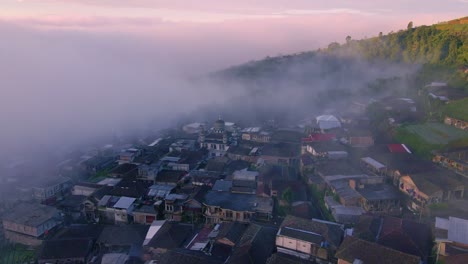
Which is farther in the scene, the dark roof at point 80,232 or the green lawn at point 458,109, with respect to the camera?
the green lawn at point 458,109

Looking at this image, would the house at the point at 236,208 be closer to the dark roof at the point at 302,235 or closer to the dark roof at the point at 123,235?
the dark roof at the point at 302,235

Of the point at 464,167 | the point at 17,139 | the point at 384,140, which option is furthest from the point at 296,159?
the point at 17,139

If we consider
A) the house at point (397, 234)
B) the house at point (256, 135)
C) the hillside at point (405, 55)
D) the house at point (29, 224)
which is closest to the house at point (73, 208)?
the house at point (29, 224)

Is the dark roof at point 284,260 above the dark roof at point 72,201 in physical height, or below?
above

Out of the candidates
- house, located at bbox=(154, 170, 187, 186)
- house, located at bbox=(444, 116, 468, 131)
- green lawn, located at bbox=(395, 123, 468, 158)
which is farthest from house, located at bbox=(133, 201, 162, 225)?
house, located at bbox=(444, 116, 468, 131)

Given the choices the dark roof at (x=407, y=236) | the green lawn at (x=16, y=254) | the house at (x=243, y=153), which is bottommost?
the green lawn at (x=16, y=254)

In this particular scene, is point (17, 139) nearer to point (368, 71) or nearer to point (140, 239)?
point (140, 239)
